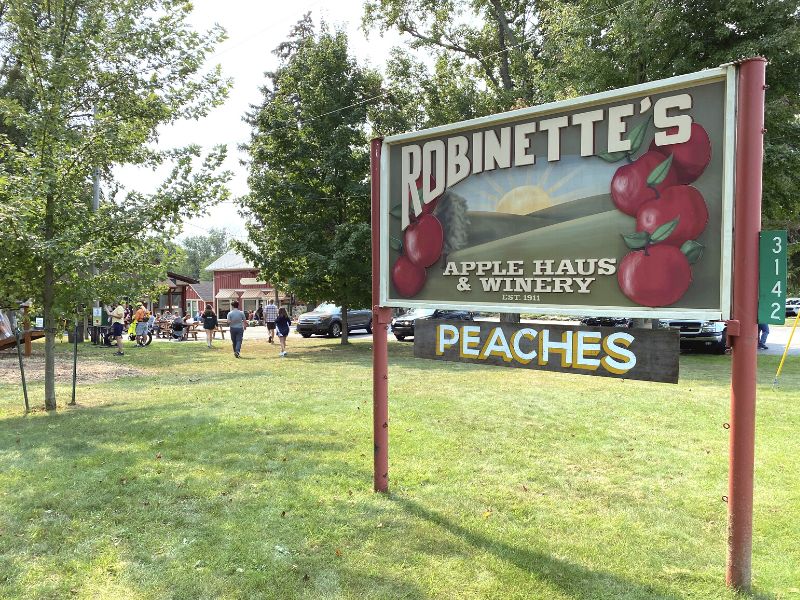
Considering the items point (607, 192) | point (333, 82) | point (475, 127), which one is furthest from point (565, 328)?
point (333, 82)

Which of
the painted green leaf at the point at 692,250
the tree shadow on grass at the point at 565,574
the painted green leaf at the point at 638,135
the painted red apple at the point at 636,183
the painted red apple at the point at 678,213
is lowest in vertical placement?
the tree shadow on grass at the point at 565,574

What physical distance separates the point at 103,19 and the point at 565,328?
794 centimetres

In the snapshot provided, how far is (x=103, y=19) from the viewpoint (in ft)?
26.8

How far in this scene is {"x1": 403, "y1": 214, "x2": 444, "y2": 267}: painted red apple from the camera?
14.9ft

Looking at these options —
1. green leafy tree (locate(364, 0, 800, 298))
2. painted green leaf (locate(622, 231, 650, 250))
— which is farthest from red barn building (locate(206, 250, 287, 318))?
painted green leaf (locate(622, 231, 650, 250))

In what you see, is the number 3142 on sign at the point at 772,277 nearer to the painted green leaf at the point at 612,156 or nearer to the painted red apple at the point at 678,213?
the painted red apple at the point at 678,213

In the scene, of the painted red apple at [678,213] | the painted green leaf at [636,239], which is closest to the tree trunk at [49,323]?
the painted green leaf at [636,239]

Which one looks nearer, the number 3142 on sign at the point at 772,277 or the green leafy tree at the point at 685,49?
the number 3142 on sign at the point at 772,277

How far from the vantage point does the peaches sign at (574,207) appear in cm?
318

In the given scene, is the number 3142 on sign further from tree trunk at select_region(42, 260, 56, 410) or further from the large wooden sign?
tree trunk at select_region(42, 260, 56, 410)

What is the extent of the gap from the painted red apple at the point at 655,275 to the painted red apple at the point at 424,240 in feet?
4.81

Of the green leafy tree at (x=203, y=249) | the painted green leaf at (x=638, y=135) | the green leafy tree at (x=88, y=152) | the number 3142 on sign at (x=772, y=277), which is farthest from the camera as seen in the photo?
the green leafy tree at (x=203, y=249)

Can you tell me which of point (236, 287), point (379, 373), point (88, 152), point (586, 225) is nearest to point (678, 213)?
point (586, 225)

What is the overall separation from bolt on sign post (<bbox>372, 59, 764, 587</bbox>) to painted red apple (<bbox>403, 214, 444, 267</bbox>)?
1 centimetres
